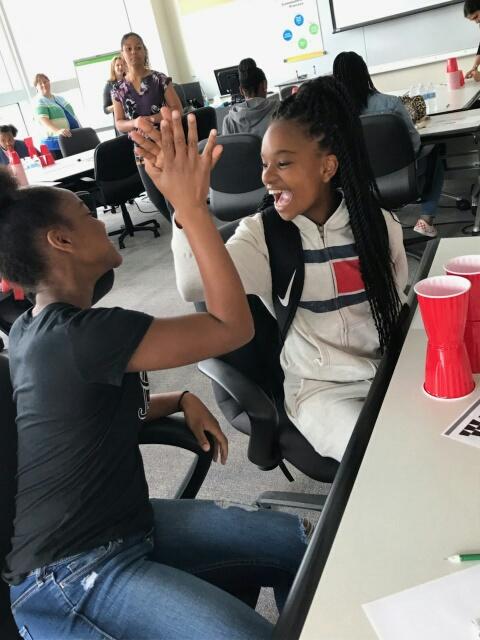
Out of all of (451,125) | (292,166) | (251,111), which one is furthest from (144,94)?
(292,166)

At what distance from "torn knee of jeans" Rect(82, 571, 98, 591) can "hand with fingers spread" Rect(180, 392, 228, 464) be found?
1.24 ft

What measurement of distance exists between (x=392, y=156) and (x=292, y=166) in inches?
65.2

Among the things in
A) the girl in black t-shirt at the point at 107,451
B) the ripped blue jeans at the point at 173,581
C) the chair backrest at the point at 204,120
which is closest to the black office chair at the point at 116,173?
the chair backrest at the point at 204,120

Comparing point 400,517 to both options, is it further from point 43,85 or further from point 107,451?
point 43,85

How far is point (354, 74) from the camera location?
303 cm

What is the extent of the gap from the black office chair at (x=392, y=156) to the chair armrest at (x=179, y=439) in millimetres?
1778

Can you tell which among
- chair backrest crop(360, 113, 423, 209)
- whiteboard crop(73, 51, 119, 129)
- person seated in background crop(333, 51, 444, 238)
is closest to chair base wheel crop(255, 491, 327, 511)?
chair backrest crop(360, 113, 423, 209)

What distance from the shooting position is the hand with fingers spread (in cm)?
123

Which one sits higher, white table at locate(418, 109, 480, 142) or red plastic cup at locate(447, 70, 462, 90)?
red plastic cup at locate(447, 70, 462, 90)

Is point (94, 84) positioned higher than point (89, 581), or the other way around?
point (94, 84)

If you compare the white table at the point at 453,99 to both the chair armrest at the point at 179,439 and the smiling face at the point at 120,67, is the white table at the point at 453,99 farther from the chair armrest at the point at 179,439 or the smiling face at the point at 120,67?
the chair armrest at the point at 179,439

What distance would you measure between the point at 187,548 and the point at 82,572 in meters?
0.22

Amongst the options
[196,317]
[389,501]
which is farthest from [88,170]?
[389,501]

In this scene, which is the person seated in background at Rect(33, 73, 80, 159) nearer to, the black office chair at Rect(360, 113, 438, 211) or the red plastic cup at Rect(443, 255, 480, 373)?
the black office chair at Rect(360, 113, 438, 211)
